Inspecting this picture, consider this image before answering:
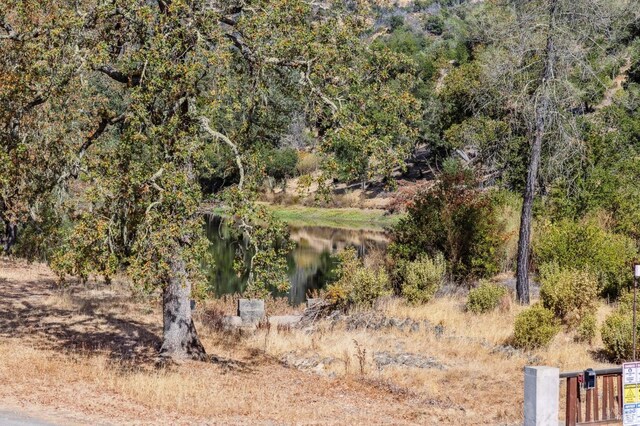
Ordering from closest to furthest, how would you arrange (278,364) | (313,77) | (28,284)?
(313,77) → (278,364) → (28,284)

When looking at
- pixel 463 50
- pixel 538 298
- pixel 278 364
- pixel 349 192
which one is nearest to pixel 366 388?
pixel 278 364

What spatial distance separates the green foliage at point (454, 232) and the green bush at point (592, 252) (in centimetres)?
173

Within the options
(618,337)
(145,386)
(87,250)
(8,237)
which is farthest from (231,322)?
(8,237)

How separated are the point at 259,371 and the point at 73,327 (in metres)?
5.64

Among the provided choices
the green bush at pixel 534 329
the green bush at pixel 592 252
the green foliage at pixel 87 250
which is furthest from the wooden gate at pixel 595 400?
the green bush at pixel 592 252

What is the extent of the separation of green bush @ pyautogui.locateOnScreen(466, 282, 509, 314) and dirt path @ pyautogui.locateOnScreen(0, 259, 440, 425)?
6268 millimetres

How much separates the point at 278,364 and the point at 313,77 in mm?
6413

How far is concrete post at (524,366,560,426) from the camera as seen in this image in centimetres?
966

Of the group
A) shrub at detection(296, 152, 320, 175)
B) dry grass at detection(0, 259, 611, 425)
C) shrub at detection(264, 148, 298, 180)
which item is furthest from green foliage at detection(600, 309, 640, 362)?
shrub at detection(296, 152, 320, 175)

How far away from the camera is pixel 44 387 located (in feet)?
40.9

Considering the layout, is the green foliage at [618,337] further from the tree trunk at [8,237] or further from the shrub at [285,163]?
the shrub at [285,163]

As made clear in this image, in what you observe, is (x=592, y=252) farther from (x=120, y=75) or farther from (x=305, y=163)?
(x=305, y=163)

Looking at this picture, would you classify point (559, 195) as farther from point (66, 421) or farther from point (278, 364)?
point (66, 421)

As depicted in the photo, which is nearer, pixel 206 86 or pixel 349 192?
pixel 206 86
